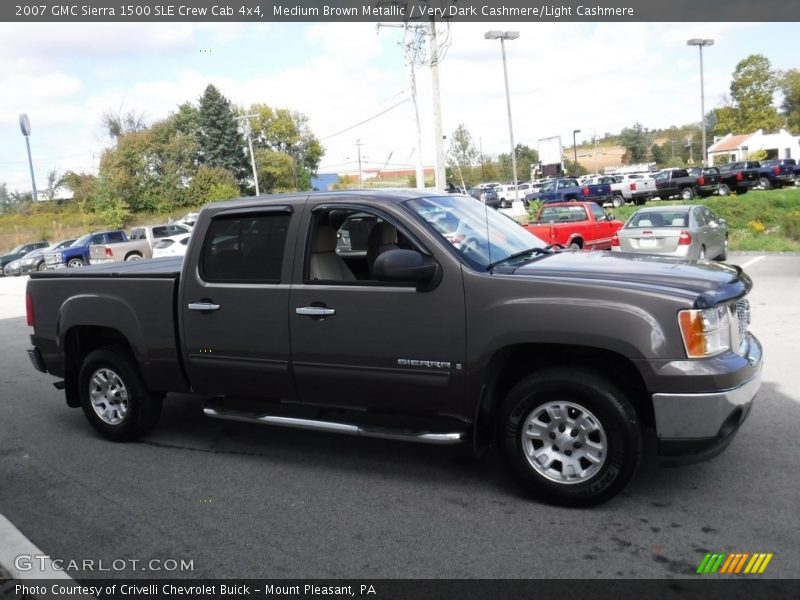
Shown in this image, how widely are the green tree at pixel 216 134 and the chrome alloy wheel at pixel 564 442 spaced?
73586mm

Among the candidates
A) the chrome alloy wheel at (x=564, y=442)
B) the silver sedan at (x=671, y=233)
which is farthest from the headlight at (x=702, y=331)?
the silver sedan at (x=671, y=233)

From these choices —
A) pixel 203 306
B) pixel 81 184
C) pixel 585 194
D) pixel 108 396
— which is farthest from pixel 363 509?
pixel 81 184

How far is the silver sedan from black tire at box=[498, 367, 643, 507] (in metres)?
11.1

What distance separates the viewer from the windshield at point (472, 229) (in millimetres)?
4801

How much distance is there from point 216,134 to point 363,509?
74.9 metres

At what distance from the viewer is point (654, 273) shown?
4.40m

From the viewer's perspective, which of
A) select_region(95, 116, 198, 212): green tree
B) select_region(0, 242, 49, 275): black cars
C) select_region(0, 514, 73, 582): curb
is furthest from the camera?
select_region(95, 116, 198, 212): green tree

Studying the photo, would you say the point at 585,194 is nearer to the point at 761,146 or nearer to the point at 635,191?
the point at 635,191

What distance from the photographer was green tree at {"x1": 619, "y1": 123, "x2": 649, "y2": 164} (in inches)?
4897

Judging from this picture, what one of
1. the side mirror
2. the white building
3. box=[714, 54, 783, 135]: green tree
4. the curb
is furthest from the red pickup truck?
box=[714, 54, 783, 135]: green tree

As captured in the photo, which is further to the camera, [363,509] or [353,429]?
[353,429]

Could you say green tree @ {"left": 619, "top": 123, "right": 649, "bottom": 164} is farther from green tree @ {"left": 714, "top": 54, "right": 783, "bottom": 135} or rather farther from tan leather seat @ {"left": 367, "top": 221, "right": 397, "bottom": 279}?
tan leather seat @ {"left": 367, "top": 221, "right": 397, "bottom": 279}

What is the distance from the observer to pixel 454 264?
4.55 meters

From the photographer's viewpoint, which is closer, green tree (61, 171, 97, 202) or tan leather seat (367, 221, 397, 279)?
tan leather seat (367, 221, 397, 279)
